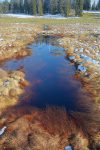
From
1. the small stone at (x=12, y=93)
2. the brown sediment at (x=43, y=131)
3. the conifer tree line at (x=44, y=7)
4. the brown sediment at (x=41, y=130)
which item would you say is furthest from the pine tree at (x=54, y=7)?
the brown sediment at (x=43, y=131)

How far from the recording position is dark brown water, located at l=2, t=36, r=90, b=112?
642 inches

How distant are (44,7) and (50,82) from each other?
323 feet

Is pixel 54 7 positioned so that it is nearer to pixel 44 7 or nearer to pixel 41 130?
pixel 44 7

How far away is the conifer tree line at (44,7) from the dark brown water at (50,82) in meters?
67.3

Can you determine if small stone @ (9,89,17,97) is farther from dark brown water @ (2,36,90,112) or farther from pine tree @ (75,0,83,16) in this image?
pine tree @ (75,0,83,16)

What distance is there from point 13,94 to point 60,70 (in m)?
8.05

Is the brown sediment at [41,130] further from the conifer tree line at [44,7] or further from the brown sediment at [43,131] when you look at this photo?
the conifer tree line at [44,7]

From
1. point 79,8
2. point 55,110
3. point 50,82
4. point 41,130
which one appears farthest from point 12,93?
point 79,8

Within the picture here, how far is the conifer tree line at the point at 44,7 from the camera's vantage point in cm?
9496

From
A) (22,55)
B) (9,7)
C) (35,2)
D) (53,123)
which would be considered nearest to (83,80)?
(53,123)

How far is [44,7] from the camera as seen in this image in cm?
11244

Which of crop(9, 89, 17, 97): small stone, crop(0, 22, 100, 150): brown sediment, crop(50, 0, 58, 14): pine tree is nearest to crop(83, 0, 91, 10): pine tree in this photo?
crop(50, 0, 58, 14): pine tree

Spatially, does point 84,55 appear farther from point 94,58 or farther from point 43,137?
point 43,137

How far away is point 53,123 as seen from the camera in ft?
44.5
